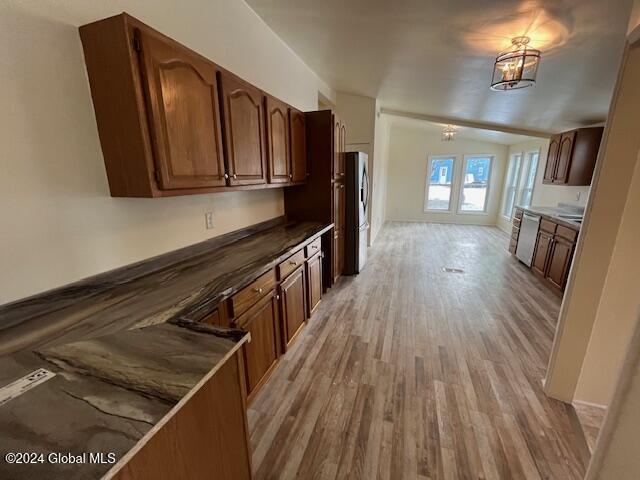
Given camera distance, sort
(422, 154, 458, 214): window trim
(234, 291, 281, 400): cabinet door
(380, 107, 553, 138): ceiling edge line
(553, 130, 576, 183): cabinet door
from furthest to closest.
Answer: (422, 154, 458, 214): window trim, (380, 107, 553, 138): ceiling edge line, (553, 130, 576, 183): cabinet door, (234, 291, 281, 400): cabinet door

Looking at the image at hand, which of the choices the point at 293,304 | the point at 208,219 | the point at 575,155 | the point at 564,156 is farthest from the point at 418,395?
the point at 564,156

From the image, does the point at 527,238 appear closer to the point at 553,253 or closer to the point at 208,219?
the point at 553,253

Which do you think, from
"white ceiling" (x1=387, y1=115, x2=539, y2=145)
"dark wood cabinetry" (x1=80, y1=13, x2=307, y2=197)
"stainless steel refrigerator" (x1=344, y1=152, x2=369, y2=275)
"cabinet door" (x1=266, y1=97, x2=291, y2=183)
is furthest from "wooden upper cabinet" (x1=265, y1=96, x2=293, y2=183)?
"white ceiling" (x1=387, y1=115, x2=539, y2=145)

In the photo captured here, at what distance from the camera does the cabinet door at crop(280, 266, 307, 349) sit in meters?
2.13

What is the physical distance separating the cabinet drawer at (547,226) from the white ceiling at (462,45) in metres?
1.43

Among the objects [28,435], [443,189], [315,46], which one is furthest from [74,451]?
[443,189]

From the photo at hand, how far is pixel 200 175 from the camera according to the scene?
151 cm

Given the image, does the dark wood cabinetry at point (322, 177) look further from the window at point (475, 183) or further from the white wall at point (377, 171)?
the window at point (475, 183)

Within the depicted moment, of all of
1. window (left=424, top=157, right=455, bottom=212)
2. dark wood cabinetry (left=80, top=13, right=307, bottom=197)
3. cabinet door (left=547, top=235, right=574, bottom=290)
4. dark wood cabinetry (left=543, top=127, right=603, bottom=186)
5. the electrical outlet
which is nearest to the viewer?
dark wood cabinetry (left=80, top=13, right=307, bottom=197)

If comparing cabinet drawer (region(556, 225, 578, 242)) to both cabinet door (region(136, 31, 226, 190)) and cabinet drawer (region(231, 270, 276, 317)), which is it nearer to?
cabinet drawer (region(231, 270, 276, 317))

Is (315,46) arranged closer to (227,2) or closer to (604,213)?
(227,2)

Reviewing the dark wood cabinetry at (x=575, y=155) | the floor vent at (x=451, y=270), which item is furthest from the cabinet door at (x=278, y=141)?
the dark wood cabinetry at (x=575, y=155)

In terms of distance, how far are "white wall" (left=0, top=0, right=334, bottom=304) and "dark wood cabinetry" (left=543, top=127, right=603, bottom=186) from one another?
4797mm

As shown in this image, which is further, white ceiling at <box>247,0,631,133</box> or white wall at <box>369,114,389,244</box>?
white wall at <box>369,114,389,244</box>
